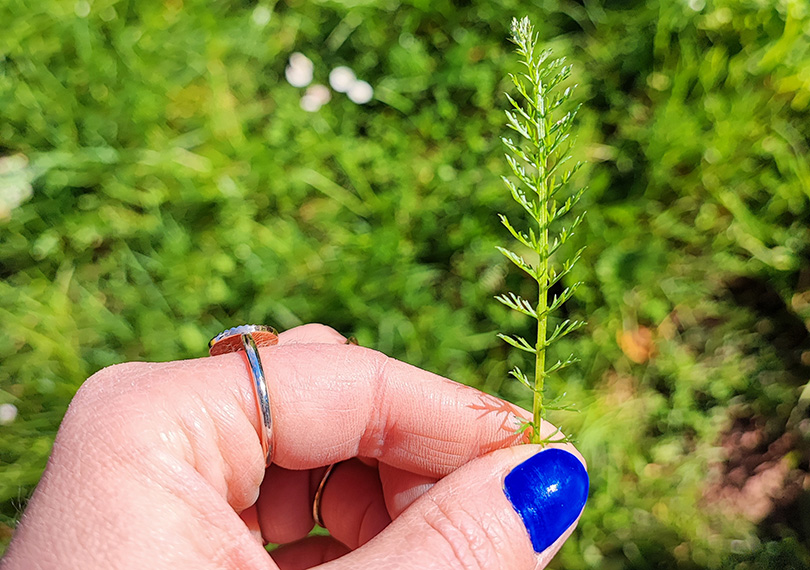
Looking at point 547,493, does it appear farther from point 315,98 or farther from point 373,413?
point 315,98

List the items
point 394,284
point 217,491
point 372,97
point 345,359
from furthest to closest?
1. point 372,97
2. point 394,284
3. point 345,359
4. point 217,491

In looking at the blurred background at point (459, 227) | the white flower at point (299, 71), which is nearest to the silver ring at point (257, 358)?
the blurred background at point (459, 227)

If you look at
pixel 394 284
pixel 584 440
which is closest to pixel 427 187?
pixel 394 284

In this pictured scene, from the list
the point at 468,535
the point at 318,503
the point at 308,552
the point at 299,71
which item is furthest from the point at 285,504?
the point at 299,71

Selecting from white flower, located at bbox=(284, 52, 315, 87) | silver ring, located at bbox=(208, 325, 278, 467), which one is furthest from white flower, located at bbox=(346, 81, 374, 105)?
silver ring, located at bbox=(208, 325, 278, 467)

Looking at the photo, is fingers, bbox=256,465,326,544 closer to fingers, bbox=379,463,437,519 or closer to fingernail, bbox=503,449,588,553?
fingers, bbox=379,463,437,519

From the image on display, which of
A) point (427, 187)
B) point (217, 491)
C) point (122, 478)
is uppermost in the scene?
point (427, 187)

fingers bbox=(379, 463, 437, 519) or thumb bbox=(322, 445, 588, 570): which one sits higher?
thumb bbox=(322, 445, 588, 570)

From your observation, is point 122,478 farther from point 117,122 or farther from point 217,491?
point 117,122
